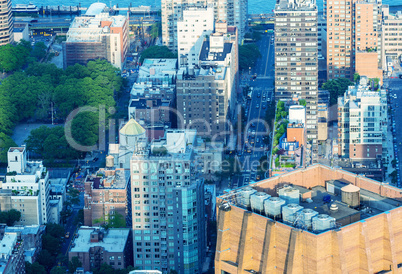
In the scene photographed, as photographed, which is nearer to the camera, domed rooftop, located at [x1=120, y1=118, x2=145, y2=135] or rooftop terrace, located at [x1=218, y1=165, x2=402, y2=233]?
rooftop terrace, located at [x1=218, y1=165, x2=402, y2=233]

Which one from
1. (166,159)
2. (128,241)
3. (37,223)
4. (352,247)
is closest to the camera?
(352,247)

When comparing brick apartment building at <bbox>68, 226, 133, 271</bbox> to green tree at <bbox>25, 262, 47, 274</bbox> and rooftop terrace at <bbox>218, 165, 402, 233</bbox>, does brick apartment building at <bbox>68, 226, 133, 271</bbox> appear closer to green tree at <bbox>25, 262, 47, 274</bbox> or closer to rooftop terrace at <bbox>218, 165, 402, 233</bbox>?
green tree at <bbox>25, 262, 47, 274</bbox>

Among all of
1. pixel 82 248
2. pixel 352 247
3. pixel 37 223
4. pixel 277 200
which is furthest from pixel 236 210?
pixel 37 223

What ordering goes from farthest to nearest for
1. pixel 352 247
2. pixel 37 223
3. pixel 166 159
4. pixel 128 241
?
pixel 37 223
pixel 128 241
pixel 166 159
pixel 352 247

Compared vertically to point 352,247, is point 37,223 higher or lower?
lower

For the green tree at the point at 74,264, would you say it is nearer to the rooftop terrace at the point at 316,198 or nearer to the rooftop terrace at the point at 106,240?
→ the rooftop terrace at the point at 106,240

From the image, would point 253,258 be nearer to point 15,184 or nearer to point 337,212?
point 337,212

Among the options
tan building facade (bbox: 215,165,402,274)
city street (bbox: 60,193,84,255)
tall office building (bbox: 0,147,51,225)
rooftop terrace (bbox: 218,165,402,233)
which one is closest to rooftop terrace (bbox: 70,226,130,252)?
city street (bbox: 60,193,84,255)
